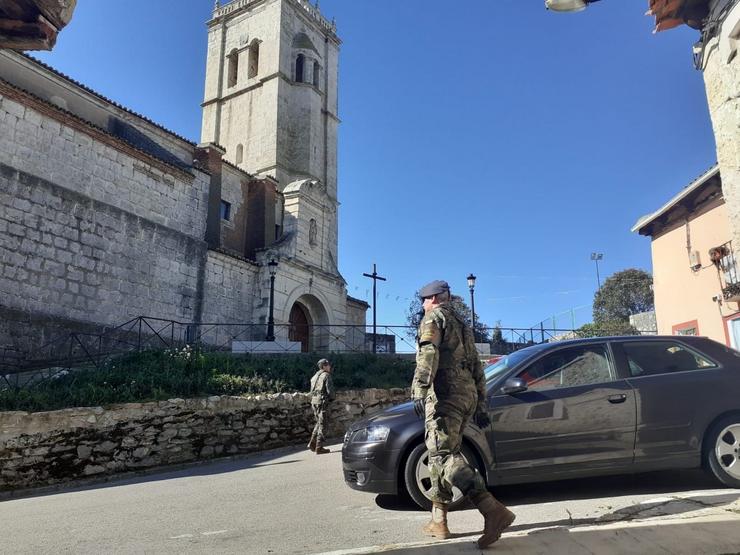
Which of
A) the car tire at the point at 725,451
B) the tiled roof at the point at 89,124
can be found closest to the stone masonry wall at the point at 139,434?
the car tire at the point at 725,451

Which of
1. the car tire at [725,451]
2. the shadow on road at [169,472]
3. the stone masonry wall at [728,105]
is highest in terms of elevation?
the stone masonry wall at [728,105]

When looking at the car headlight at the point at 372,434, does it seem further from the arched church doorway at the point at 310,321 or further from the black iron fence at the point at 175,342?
the arched church doorway at the point at 310,321

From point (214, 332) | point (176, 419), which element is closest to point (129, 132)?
point (214, 332)

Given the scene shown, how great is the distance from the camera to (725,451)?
15.7 ft

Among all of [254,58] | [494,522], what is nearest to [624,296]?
[254,58]

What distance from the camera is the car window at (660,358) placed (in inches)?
200

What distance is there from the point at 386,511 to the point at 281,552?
1.26 metres

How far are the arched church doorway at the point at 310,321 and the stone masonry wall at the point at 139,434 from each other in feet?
42.6

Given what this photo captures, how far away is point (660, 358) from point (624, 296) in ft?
149

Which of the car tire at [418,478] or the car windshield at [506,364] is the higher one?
the car windshield at [506,364]

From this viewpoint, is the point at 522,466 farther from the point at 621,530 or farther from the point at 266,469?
the point at 266,469

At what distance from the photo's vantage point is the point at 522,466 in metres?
4.57

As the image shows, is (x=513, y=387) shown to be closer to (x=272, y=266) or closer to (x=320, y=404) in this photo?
(x=320, y=404)

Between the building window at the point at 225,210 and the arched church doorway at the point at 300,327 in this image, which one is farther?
the arched church doorway at the point at 300,327
